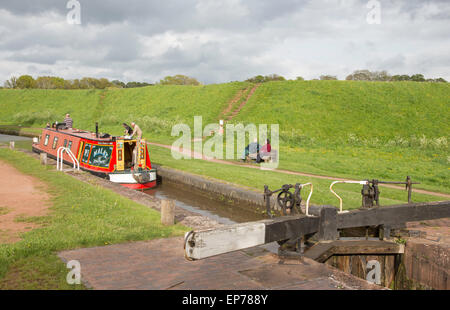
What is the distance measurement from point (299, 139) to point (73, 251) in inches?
766

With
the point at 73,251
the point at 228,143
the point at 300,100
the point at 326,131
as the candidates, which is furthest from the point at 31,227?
the point at 300,100

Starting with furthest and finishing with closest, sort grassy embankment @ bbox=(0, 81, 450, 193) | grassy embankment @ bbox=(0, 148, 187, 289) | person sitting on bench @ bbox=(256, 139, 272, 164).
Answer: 1. person sitting on bench @ bbox=(256, 139, 272, 164)
2. grassy embankment @ bbox=(0, 81, 450, 193)
3. grassy embankment @ bbox=(0, 148, 187, 289)

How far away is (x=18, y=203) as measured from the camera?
843cm

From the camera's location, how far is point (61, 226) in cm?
658

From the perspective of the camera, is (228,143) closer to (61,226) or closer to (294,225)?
(61,226)

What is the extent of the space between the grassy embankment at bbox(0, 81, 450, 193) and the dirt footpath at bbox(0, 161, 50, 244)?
612 centimetres

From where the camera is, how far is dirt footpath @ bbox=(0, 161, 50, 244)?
6.47 metres

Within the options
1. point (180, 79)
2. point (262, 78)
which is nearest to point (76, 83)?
point (180, 79)

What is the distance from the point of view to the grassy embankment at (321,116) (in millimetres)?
16234

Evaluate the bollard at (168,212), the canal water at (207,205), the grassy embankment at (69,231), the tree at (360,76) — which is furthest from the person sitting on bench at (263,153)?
the tree at (360,76)

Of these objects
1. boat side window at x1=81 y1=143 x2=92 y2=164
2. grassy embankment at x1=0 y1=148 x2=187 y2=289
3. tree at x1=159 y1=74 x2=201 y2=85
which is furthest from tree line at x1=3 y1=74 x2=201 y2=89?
grassy embankment at x1=0 y1=148 x2=187 y2=289
